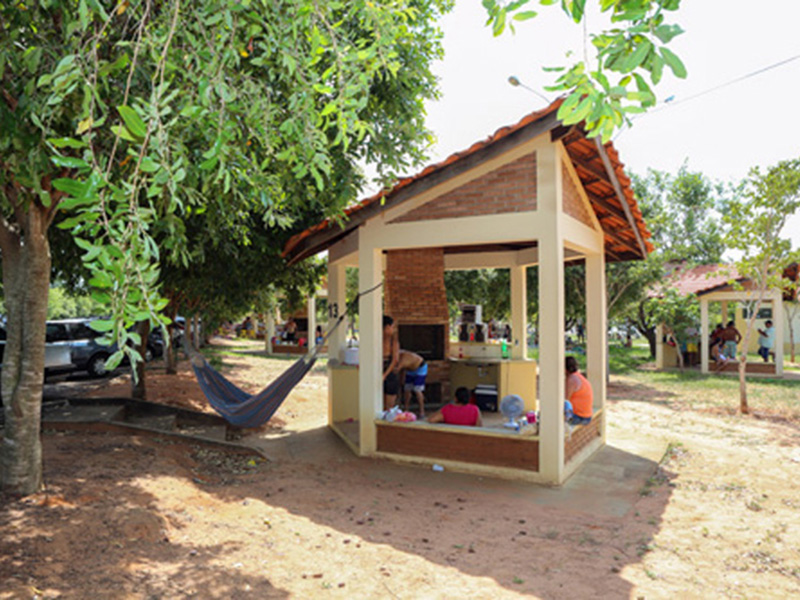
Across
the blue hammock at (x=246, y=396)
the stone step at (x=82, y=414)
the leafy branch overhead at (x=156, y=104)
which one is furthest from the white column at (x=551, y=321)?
the stone step at (x=82, y=414)

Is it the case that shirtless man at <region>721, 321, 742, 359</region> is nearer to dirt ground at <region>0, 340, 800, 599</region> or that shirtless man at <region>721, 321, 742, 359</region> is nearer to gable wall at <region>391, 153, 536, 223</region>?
dirt ground at <region>0, 340, 800, 599</region>

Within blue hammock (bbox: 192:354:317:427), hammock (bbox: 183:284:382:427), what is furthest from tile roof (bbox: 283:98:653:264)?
blue hammock (bbox: 192:354:317:427)

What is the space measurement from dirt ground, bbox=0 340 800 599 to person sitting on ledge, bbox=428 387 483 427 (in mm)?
620

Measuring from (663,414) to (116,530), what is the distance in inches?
375

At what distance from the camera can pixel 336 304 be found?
8.70 meters

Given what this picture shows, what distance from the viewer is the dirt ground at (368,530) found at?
11.5 feet

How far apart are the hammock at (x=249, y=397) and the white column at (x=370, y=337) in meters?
0.14

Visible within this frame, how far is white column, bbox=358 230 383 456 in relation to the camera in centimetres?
672

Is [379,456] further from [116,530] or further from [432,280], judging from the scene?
[432,280]

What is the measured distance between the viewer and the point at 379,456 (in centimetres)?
680

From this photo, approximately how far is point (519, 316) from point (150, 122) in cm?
939

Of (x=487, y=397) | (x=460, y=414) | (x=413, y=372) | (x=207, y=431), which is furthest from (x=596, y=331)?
(x=207, y=431)

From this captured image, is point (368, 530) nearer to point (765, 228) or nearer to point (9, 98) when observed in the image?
point (9, 98)

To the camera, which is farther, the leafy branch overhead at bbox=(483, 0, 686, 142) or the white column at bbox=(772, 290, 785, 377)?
the white column at bbox=(772, 290, 785, 377)
